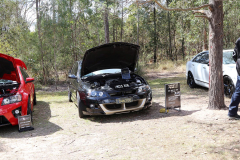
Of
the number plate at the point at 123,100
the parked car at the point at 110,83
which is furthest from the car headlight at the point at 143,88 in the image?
the number plate at the point at 123,100

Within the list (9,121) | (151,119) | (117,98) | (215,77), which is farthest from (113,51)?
(9,121)

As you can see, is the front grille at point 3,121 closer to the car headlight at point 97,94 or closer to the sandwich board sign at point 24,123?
the sandwich board sign at point 24,123

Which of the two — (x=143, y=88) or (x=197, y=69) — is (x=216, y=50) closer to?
(x=143, y=88)

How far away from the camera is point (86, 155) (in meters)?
4.03

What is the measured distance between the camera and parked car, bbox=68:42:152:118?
5.94 metres

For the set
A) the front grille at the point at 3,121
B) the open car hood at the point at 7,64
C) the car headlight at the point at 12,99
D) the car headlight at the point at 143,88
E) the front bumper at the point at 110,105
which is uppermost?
the open car hood at the point at 7,64

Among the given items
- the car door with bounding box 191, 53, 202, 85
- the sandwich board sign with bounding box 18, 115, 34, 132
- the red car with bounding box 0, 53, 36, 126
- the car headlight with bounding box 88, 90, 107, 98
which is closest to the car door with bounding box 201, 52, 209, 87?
the car door with bounding box 191, 53, 202, 85

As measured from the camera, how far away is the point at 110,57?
714cm

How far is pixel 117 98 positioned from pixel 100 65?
1.76 metres

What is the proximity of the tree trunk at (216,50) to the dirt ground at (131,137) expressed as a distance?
0.52 meters

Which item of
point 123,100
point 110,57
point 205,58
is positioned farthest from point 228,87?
point 110,57

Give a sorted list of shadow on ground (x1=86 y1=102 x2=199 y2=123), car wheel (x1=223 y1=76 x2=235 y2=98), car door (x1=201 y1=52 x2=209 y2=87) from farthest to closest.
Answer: car door (x1=201 y1=52 x2=209 y2=87)
car wheel (x1=223 y1=76 x2=235 y2=98)
shadow on ground (x1=86 y1=102 x2=199 y2=123)

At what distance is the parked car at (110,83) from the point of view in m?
5.94

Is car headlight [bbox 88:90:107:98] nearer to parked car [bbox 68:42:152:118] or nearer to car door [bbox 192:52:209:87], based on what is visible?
parked car [bbox 68:42:152:118]
